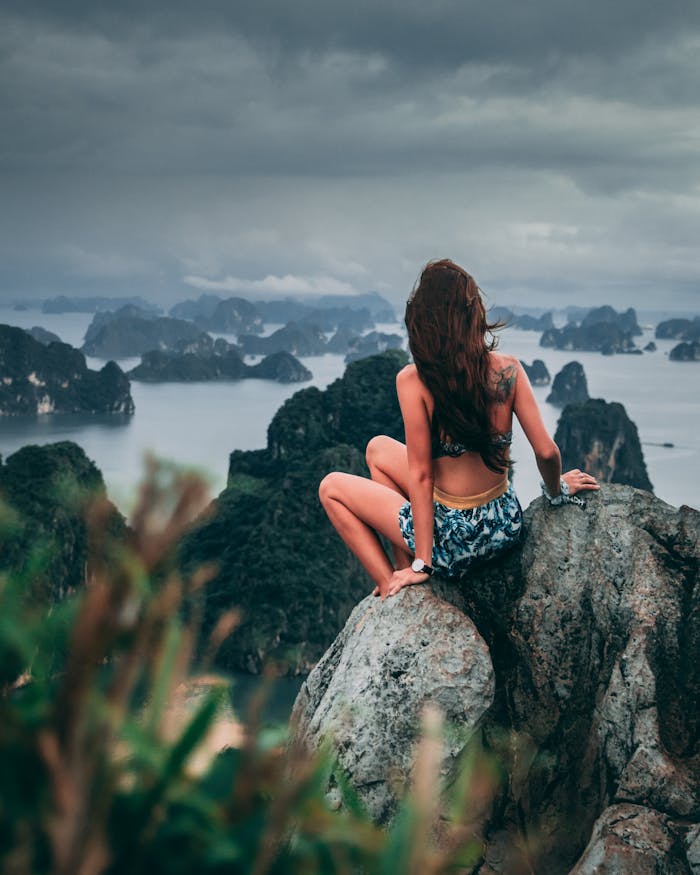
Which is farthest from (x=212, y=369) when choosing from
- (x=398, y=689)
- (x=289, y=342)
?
(x=398, y=689)

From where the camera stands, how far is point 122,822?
82cm

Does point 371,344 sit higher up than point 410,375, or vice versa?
point 371,344

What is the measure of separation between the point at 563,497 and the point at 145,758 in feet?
12.6

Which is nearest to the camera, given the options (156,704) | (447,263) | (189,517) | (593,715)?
(189,517)

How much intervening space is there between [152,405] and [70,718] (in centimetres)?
11994

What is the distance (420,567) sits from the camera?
4.07 meters

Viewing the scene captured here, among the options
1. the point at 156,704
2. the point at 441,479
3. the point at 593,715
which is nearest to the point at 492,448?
the point at 441,479

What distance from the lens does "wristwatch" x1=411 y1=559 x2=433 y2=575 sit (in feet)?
13.3

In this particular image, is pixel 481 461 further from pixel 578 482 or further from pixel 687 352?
pixel 687 352

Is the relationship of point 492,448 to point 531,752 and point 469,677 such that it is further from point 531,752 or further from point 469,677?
point 531,752

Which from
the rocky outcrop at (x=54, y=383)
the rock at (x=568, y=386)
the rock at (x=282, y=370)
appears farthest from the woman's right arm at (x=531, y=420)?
the rock at (x=282, y=370)

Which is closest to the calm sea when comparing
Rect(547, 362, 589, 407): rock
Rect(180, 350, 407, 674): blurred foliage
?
Rect(547, 362, 589, 407): rock

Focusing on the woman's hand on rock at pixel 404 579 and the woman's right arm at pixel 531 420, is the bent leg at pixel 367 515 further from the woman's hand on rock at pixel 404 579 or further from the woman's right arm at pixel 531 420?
the woman's right arm at pixel 531 420

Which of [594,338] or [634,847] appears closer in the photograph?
[634,847]
